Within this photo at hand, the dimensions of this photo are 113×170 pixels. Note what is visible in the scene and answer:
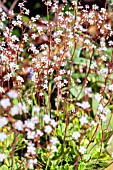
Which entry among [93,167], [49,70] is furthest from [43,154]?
[49,70]

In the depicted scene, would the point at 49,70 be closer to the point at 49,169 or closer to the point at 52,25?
the point at 52,25

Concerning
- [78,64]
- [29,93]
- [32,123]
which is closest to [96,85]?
[78,64]

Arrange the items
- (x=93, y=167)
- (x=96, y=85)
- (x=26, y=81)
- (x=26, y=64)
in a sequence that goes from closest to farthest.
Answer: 1. (x=93, y=167)
2. (x=96, y=85)
3. (x=26, y=81)
4. (x=26, y=64)

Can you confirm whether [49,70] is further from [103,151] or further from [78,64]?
[78,64]

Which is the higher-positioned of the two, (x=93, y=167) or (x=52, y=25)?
(x=52, y=25)

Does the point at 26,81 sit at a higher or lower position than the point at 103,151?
higher

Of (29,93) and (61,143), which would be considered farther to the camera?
(29,93)

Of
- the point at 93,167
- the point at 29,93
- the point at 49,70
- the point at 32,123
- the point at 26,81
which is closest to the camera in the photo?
the point at 32,123

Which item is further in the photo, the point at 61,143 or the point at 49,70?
the point at 61,143

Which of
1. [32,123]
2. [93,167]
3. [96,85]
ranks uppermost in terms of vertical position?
[32,123]
